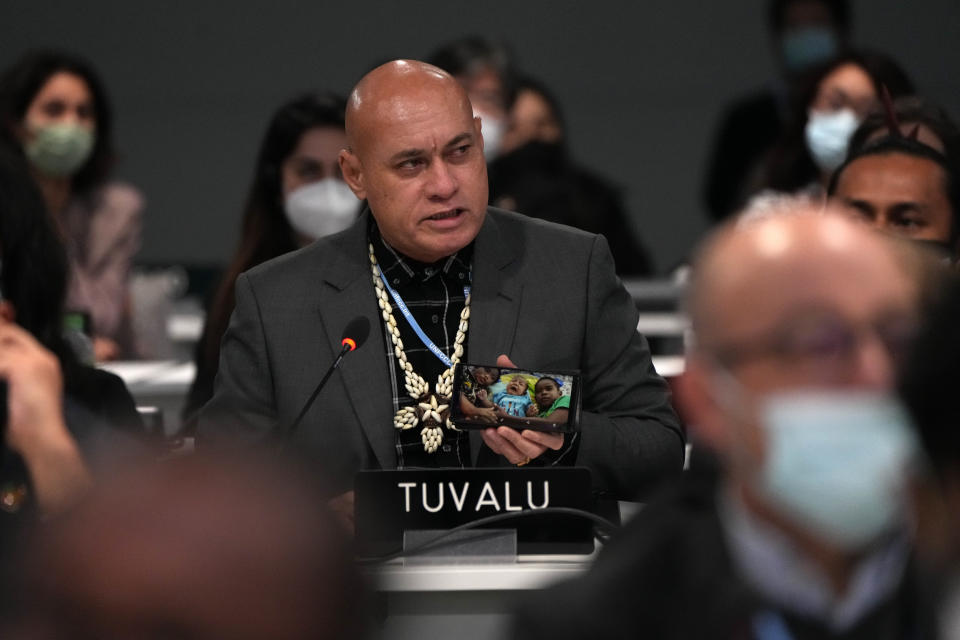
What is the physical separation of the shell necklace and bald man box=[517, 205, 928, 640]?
4.53 ft

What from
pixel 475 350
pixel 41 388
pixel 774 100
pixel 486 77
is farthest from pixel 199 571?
pixel 774 100

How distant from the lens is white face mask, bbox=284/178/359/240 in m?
4.14

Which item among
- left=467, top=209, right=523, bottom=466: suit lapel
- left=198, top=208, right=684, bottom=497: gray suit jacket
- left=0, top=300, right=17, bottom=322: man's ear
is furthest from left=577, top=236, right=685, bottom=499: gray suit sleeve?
left=0, top=300, right=17, bottom=322: man's ear

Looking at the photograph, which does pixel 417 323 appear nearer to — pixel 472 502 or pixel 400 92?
pixel 400 92

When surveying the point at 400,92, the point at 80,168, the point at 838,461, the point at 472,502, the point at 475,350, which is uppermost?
the point at 400,92

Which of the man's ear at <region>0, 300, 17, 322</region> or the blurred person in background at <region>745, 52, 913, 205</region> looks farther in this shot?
the blurred person in background at <region>745, 52, 913, 205</region>

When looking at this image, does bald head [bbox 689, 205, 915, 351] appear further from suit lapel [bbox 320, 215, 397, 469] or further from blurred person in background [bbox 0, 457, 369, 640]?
suit lapel [bbox 320, 215, 397, 469]

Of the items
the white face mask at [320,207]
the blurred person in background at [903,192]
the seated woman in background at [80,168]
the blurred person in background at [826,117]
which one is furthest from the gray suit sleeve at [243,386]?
the seated woman in background at [80,168]

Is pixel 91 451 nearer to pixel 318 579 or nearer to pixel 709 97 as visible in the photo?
pixel 318 579

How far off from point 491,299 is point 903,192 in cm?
95

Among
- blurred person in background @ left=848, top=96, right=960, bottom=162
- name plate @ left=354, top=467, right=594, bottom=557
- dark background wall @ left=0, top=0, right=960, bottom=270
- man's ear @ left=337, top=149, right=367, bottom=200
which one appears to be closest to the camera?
name plate @ left=354, top=467, right=594, bottom=557

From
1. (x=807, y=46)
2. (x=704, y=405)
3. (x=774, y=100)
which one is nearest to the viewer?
(x=704, y=405)

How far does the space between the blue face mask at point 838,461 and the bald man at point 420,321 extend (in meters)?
1.32

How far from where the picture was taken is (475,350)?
296 centimetres
